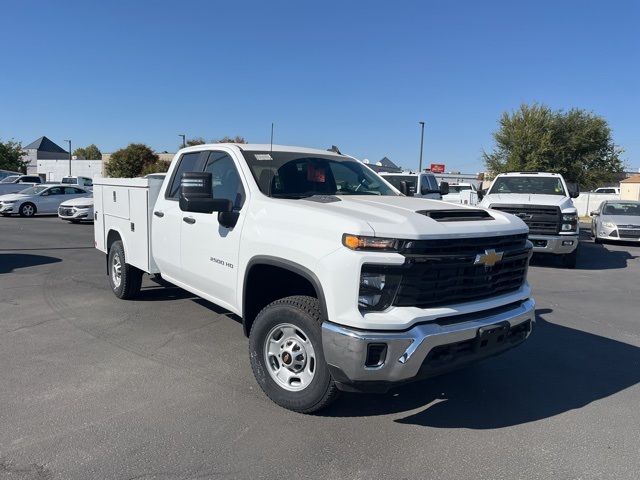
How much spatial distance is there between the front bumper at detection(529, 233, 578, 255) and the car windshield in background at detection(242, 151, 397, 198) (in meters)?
6.84

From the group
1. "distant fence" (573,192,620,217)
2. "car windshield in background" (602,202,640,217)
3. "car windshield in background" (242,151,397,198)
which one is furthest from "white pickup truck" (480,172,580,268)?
"distant fence" (573,192,620,217)

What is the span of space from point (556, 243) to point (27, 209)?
20450mm

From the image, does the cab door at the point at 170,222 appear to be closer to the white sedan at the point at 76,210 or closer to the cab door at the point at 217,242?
the cab door at the point at 217,242

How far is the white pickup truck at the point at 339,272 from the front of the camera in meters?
3.28

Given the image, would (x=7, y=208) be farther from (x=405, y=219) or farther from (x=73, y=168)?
(x=73, y=168)

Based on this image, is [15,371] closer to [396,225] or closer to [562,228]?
[396,225]

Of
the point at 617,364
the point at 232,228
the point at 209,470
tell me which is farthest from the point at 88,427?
the point at 617,364

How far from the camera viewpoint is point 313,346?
3.57m

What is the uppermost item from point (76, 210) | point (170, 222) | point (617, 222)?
point (170, 222)

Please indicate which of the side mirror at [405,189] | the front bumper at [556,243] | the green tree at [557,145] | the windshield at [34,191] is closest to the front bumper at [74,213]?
the windshield at [34,191]

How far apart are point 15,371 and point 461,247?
3866 millimetres

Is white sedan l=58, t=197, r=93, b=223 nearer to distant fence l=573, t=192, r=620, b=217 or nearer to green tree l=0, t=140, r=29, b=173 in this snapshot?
distant fence l=573, t=192, r=620, b=217

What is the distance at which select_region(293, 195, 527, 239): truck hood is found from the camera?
10.9 ft

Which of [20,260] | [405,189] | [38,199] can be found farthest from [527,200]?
[38,199]
